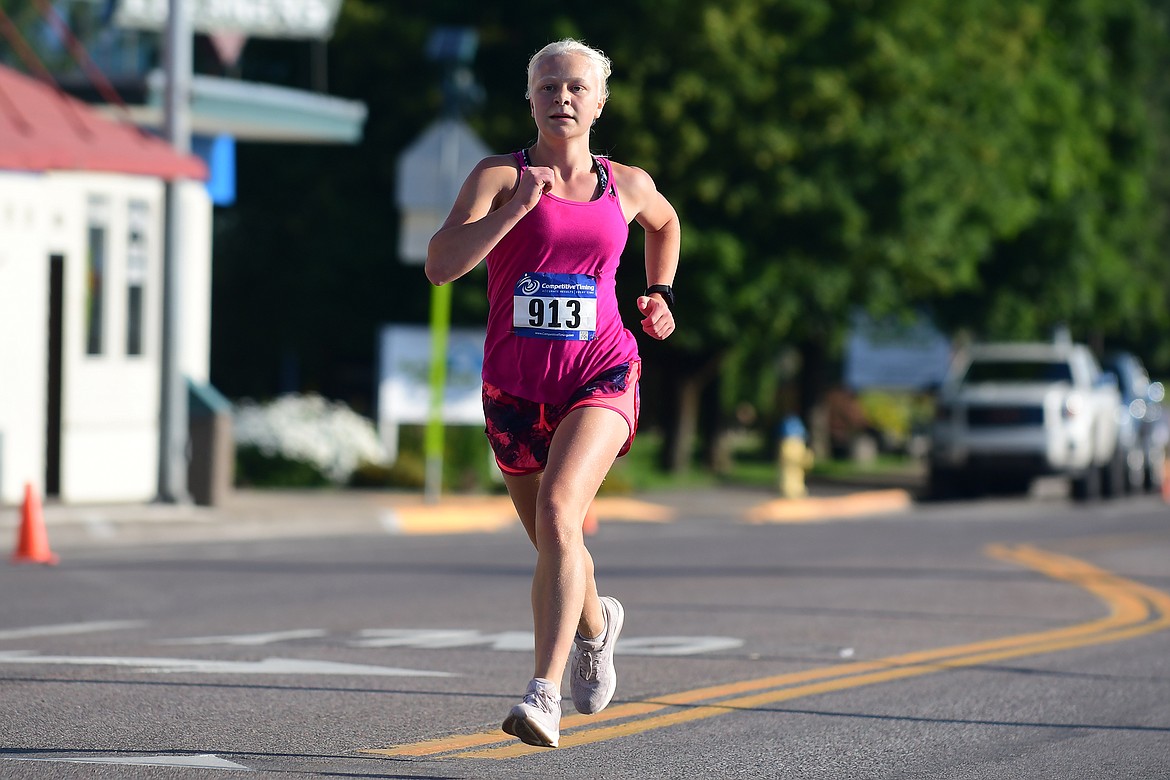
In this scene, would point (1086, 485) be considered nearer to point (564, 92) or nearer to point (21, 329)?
point (21, 329)

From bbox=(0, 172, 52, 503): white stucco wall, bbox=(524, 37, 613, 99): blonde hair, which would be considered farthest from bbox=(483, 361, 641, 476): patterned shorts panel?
bbox=(0, 172, 52, 503): white stucco wall

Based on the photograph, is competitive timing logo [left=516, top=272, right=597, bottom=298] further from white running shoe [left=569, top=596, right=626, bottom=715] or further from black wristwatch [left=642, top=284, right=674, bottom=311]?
white running shoe [left=569, top=596, right=626, bottom=715]

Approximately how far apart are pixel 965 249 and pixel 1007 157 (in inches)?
116

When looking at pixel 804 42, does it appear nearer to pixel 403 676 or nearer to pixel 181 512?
pixel 181 512

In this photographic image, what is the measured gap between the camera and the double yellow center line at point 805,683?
5.96 m

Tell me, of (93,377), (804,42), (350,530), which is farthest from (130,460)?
(804,42)

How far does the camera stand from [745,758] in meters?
5.89

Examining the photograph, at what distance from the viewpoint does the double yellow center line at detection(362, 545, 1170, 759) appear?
5.96 meters

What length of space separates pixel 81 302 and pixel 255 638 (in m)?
10.0

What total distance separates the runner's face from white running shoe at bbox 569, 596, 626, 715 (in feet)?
4.64

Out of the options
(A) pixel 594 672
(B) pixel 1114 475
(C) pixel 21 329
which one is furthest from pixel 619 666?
(B) pixel 1114 475

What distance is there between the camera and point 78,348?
18.1m

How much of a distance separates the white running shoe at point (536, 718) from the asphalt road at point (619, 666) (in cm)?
27

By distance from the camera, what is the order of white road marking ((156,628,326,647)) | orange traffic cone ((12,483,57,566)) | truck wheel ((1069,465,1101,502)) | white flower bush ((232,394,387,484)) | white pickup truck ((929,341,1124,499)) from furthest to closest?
truck wheel ((1069,465,1101,502)) < white pickup truck ((929,341,1124,499)) < white flower bush ((232,394,387,484)) < orange traffic cone ((12,483,57,566)) < white road marking ((156,628,326,647))
